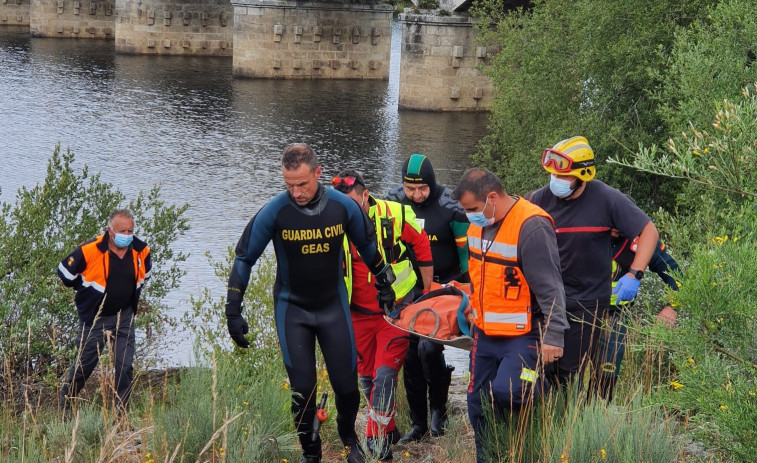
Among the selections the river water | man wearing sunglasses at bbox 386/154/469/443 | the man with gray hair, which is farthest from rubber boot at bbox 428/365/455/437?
the river water

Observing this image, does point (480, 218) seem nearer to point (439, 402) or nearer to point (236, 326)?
point (236, 326)

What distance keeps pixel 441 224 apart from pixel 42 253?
441 cm

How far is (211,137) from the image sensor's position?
28359 mm

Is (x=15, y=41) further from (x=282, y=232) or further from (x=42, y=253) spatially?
(x=282, y=232)

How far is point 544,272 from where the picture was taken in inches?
201

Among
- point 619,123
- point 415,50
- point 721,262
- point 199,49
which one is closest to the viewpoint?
point 721,262

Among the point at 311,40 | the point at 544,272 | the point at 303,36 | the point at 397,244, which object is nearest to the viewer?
the point at 544,272

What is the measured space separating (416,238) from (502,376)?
4.62ft

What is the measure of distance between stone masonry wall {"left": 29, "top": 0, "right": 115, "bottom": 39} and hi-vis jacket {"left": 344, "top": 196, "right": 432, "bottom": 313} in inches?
1944

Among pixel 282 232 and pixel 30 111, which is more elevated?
pixel 282 232

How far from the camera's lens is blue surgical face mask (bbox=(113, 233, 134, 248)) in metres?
7.14

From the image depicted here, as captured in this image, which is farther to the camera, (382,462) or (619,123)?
(619,123)

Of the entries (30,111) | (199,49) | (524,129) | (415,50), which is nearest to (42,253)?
(524,129)

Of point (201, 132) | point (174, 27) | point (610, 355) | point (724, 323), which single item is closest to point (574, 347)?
point (610, 355)
